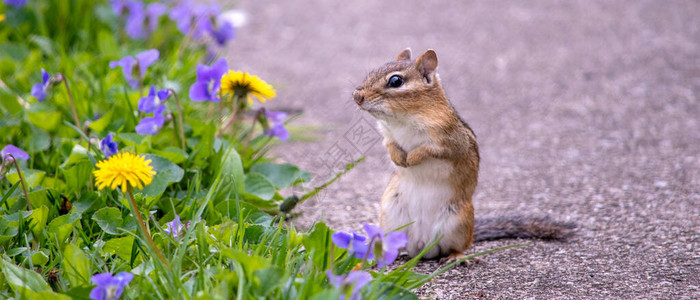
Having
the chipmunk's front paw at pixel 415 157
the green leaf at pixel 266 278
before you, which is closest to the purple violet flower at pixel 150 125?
the chipmunk's front paw at pixel 415 157

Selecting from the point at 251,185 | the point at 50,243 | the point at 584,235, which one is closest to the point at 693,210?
the point at 584,235

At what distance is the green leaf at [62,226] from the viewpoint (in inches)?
105

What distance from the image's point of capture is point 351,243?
235cm

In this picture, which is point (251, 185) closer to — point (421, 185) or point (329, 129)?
point (421, 185)

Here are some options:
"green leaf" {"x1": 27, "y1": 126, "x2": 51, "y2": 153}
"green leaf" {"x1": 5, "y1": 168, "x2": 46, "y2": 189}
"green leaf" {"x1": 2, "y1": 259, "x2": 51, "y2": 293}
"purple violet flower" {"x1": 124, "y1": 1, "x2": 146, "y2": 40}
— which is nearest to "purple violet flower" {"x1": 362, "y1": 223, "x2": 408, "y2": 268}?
"green leaf" {"x1": 2, "y1": 259, "x2": 51, "y2": 293}

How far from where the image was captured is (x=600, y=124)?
471cm

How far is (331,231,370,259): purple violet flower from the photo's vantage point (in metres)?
2.34

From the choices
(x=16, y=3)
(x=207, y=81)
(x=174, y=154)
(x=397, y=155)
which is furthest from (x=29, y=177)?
(x=16, y=3)

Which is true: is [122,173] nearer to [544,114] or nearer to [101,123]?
[101,123]

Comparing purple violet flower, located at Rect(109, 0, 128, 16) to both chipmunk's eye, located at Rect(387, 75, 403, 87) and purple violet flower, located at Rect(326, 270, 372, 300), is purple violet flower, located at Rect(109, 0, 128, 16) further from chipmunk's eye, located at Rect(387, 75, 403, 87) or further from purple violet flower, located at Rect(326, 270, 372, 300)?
purple violet flower, located at Rect(326, 270, 372, 300)

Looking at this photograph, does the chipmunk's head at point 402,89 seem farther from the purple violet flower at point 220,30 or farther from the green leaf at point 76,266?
the purple violet flower at point 220,30

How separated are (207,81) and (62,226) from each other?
101 centimetres

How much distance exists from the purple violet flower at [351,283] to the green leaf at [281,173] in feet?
4.23

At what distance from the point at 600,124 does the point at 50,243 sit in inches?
130
